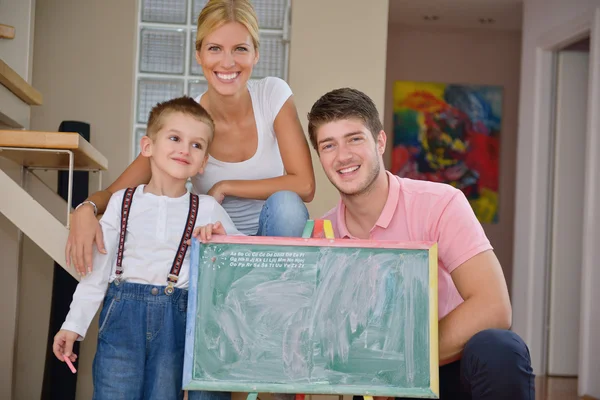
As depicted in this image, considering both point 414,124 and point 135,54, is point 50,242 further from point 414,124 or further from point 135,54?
point 414,124

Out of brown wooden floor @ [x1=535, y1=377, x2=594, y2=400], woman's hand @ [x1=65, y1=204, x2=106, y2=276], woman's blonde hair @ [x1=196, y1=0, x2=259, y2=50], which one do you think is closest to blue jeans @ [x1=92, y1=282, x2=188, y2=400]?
woman's hand @ [x1=65, y1=204, x2=106, y2=276]

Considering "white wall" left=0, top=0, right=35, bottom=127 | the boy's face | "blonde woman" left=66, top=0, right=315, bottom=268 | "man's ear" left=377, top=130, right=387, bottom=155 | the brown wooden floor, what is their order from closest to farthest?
the boy's face, "man's ear" left=377, top=130, right=387, bottom=155, "blonde woman" left=66, top=0, right=315, bottom=268, "white wall" left=0, top=0, right=35, bottom=127, the brown wooden floor

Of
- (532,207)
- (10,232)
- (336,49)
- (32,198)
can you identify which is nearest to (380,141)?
(32,198)

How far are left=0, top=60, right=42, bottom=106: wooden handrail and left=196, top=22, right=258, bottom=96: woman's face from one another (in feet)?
2.48

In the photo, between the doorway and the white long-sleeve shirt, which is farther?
the doorway

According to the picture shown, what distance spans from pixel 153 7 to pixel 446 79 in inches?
156

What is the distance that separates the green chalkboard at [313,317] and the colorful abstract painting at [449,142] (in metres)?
5.45

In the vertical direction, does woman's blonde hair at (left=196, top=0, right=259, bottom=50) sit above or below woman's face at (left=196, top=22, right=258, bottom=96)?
above

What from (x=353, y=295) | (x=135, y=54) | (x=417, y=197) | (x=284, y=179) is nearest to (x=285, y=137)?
(x=284, y=179)

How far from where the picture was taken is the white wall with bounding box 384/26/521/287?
7.12 meters

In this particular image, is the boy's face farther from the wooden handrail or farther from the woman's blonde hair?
the wooden handrail

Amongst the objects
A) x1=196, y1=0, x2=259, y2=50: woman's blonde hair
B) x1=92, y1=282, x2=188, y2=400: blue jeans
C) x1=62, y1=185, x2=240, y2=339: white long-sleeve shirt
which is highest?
x1=196, y1=0, x2=259, y2=50: woman's blonde hair

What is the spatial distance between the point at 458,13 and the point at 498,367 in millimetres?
5528

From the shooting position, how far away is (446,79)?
712 cm
